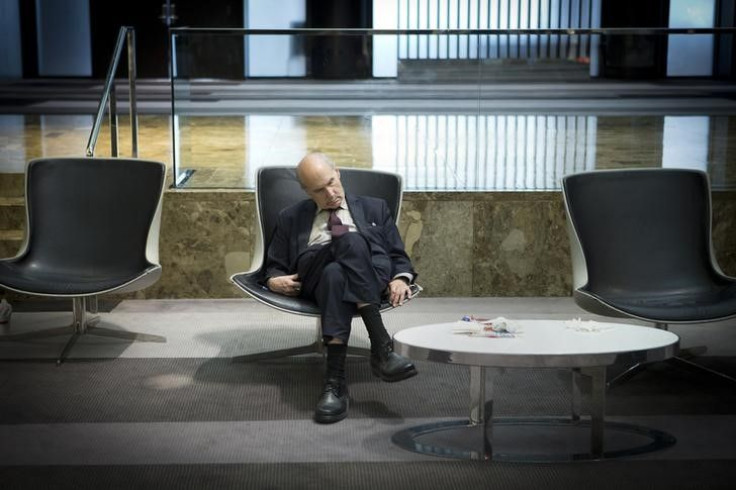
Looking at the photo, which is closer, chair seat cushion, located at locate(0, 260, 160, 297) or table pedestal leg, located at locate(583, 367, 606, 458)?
A: table pedestal leg, located at locate(583, 367, 606, 458)

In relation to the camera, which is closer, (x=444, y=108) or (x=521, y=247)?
(x=521, y=247)

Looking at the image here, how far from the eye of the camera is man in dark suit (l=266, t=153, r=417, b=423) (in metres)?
5.12

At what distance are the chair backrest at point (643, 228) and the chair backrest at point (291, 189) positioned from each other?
0.83 meters

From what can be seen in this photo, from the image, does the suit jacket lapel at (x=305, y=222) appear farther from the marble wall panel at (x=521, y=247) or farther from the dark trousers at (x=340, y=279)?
the marble wall panel at (x=521, y=247)

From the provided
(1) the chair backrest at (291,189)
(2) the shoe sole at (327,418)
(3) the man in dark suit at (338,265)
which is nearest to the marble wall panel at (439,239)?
(1) the chair backrest at (291,189)

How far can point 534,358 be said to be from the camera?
4344 mm

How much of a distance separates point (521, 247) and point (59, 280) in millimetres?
2620

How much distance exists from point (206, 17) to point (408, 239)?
8954 mm

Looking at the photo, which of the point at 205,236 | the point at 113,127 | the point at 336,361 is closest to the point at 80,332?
the point at 205,236

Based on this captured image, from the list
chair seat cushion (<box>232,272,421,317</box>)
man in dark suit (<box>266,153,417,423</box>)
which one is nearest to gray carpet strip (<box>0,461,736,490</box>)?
man in dark suit (<box>266,153,417,423</box>)

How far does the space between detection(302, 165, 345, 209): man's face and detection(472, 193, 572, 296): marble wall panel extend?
1.65 meters

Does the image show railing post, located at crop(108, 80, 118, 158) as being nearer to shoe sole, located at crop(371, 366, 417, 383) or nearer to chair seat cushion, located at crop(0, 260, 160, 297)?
chair seat cushion, located at crop(0, 260, 160, 297)

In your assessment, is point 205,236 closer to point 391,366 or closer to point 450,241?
point 450,241

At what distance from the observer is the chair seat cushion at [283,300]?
5293 millimetres
